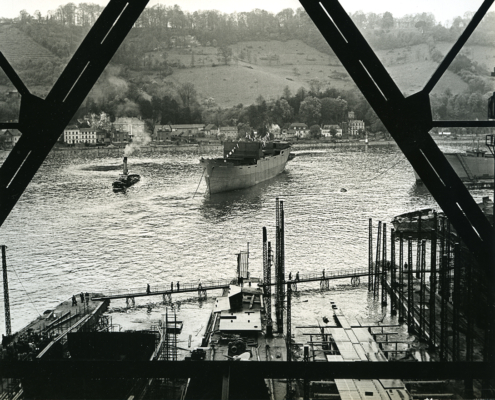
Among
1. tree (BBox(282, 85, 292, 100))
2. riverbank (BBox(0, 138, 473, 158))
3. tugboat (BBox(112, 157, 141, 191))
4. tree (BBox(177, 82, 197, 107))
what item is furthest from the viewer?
tree (BBox(282, 85, 292, 100))

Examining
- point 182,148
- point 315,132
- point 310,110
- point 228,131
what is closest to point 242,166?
point 228,131

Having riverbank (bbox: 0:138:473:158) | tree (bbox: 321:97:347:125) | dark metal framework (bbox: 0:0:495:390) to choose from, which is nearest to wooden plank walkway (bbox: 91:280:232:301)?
dark metal framework (bbox: 0:0:495:390)

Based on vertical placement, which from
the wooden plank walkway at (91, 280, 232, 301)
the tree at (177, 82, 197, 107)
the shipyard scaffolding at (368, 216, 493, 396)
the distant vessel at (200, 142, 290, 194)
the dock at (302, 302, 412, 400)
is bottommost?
the wooden plank walkway at (91, 280, 232, 301)

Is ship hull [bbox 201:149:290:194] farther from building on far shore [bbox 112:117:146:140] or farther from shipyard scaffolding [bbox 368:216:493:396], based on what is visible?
shipyard scaffolding [bbox 368:216:493:396]

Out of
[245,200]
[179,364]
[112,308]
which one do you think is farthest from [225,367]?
[245,200]

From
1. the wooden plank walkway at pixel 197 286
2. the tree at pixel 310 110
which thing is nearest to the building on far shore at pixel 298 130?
the tree at pixel 310 110

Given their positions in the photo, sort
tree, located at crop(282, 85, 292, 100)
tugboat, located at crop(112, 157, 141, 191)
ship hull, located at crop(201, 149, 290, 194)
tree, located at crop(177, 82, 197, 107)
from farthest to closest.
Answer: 1. tree, located at crop(282, 85, 292, 100)
2. tree, located at crop(177, 82, 197, 107)
3. tugboat, located at crop(112, 157, 141, 191)
4. ship hull, located at crop(201, 149, 290, 194)

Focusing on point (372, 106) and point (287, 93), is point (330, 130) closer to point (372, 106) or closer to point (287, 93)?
point (287, 93)
